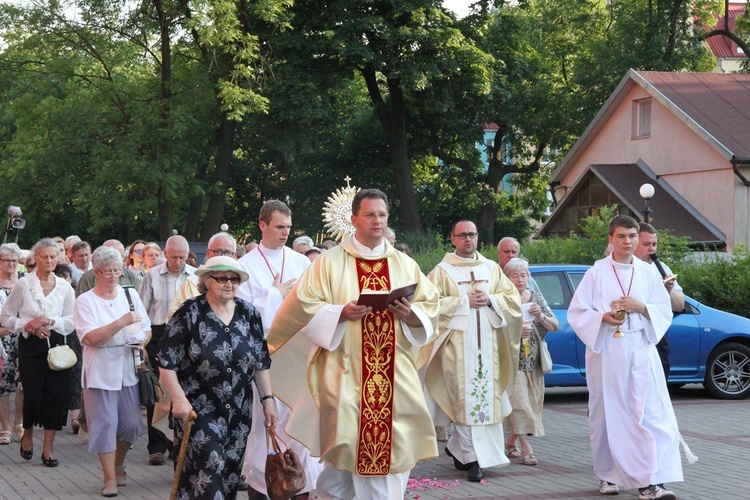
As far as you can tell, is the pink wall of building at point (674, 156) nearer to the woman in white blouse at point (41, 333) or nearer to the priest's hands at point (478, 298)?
the priest's hands at point (478, 298)

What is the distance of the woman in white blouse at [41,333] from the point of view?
1046 centimetres

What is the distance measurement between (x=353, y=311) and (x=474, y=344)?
3454 mm

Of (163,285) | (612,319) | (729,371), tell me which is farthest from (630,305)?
(729,371)

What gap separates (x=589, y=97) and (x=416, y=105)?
837 centimetres

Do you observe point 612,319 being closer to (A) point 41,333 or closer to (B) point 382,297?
(B) point 382,297

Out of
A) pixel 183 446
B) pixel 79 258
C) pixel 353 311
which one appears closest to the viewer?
pixel 183 446

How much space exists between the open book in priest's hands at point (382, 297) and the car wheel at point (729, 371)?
9.27 m

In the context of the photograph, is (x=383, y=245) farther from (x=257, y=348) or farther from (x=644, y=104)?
(x=644, y=104)

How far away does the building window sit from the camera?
38.7m

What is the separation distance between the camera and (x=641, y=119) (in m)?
39.2

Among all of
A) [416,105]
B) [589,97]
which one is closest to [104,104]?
[416,105]

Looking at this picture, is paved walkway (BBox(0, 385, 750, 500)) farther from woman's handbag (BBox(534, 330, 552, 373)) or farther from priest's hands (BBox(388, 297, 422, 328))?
priest's hands (BBox(388, 297, 422, 328))

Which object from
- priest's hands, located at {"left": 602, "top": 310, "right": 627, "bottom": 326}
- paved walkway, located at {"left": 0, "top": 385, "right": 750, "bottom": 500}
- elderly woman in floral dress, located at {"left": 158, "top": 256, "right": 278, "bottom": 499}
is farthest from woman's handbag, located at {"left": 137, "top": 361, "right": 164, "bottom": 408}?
priest's hands, located at {"left": 602, "top": 310, "right": 627, "bottom": 326}

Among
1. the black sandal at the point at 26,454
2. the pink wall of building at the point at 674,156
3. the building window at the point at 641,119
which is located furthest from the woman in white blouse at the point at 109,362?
the building window at the point at 641,119
